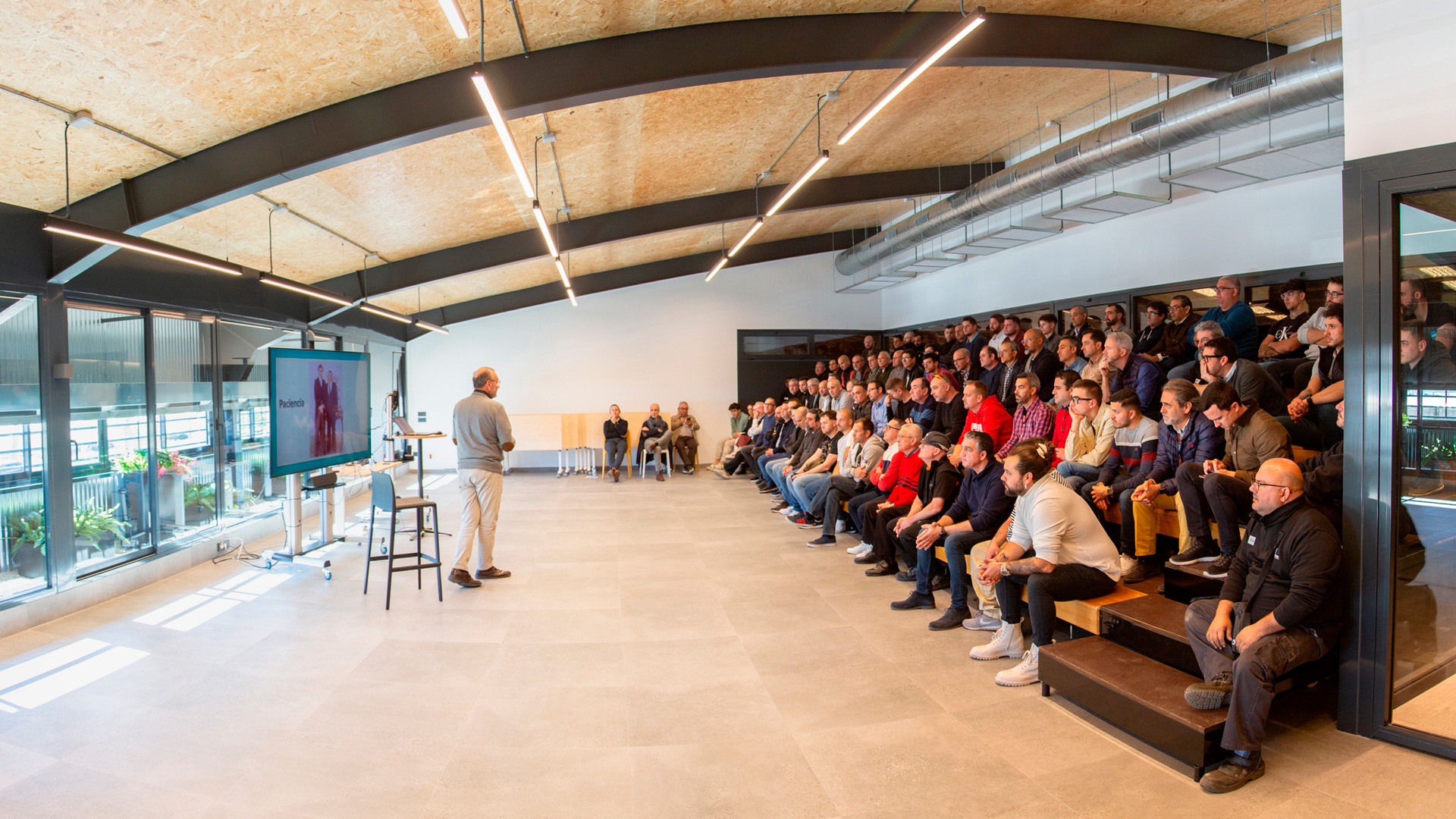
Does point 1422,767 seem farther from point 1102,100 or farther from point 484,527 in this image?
point 1102,100

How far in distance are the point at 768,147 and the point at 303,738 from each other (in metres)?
5.96

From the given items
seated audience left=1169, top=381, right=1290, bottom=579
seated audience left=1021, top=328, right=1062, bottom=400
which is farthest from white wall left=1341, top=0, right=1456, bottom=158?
seated audience left=1021, top=328, right=1062, bottom=400

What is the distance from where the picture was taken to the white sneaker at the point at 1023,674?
3.34m

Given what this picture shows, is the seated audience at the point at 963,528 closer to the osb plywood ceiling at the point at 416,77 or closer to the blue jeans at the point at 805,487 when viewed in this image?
the blue jeans at the point at 805,487

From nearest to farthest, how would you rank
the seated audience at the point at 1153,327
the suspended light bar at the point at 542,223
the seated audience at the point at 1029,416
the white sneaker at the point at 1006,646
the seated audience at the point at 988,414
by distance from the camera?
the white sneaker at the point at 1006,646 → the seated audience at the point at 1029,416 → the suspended light bar at the point at 542,223 → the seated audience at the point at 988,414 → the seated audience at the point at 1153,327

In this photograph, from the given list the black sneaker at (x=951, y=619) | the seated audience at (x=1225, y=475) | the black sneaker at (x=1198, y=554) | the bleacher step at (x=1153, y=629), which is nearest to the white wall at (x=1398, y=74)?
the seated audience at (x=1225, y=475)

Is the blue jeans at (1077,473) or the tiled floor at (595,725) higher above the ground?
the blue jeans at (1077,473)

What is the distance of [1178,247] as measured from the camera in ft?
21.1

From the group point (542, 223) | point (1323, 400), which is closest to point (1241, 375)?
point (1323, 400)

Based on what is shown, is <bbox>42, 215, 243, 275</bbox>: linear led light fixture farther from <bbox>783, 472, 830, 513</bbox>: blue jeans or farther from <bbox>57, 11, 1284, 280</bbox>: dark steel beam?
<bbox>783, 472, 830, 513</bbox>: blue jeans

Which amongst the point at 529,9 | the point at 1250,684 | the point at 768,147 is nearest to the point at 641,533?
the point at 768,147

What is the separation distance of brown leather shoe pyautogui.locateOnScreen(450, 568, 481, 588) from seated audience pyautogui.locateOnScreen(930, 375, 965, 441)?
4.22 m

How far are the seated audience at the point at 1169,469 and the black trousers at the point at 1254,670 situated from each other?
1.15m

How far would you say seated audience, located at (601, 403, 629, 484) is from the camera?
11.4 m
